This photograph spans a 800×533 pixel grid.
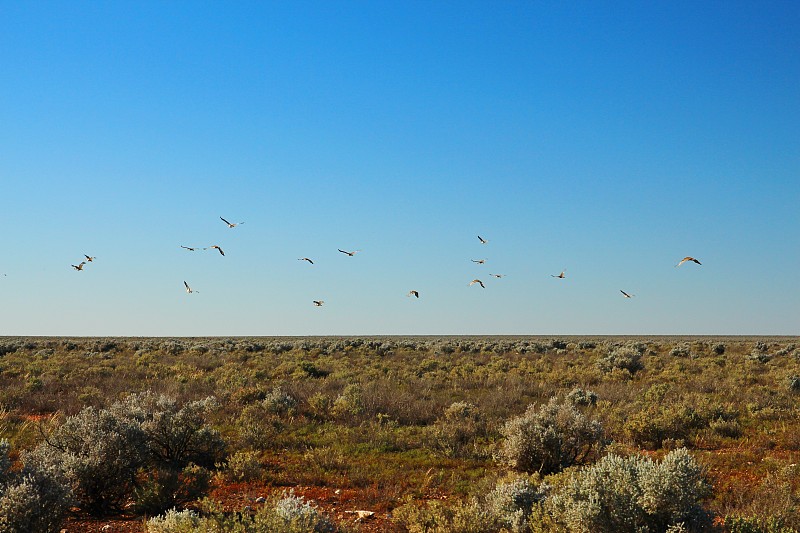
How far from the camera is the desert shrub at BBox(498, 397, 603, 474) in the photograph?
9.33m

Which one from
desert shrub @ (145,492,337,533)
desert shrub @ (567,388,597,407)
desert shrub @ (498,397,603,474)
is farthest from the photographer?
desert shrub @ (567,388,597,407)

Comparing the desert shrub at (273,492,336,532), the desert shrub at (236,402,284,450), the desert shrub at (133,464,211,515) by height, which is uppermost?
the desert shrub at (273,492,336,532)

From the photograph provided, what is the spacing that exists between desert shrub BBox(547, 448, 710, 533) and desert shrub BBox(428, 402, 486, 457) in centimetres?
579

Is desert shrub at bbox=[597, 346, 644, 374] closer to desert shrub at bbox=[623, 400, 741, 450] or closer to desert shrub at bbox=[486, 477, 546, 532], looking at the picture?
desert shrub at bbox=[623, 400, 741, 450]

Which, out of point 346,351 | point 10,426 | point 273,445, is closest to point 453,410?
point 273,445

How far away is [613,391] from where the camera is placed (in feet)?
57.4

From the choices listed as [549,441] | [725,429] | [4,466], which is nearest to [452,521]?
[549,441]

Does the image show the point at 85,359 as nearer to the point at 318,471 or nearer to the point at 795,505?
the point at 318,471

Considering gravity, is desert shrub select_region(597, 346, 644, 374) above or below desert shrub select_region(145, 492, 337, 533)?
below

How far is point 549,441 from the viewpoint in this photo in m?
9.36

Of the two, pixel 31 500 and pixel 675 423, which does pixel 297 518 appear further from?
pixel 675 423

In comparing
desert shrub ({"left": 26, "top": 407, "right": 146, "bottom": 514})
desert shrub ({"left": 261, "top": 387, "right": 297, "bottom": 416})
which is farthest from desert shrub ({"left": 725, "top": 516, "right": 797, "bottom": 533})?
desert shrub ({"left": 261, "top": 387, "right": 297, "bottom": 416})

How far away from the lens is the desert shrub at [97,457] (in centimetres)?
733

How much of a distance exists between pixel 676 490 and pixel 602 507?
74 cm
